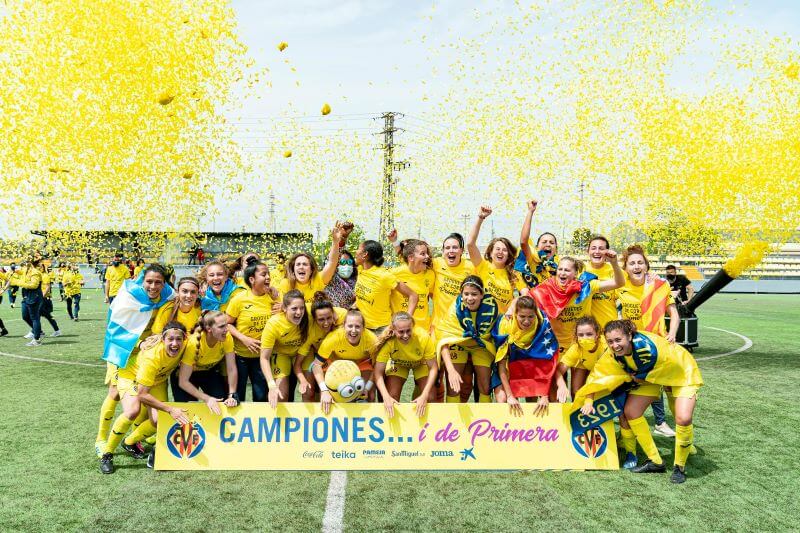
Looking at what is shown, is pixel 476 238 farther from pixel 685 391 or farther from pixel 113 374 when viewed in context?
pixel 113 374

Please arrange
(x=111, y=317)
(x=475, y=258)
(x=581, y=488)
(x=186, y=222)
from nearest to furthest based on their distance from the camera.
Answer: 1. (x=581, y=488)
2. (x=111, y=317)
3. (x=475, y=258)
4. (x=186, y=222)

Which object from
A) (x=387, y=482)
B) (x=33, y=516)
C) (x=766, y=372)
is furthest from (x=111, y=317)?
(x=766, y=372)

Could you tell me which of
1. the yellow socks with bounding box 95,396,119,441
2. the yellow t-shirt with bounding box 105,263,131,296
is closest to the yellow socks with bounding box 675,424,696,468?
the yellow socks with bounding box 95,396,119,441

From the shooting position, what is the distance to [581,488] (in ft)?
14.3

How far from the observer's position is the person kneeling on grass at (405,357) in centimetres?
490

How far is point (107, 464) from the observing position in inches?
185

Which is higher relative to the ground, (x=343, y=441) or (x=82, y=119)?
(x=82, y=119)

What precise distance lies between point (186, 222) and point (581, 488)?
22.8ft

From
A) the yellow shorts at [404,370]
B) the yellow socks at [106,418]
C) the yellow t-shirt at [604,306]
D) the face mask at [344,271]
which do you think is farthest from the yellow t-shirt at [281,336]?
the yellow t-shirt at [604,306]

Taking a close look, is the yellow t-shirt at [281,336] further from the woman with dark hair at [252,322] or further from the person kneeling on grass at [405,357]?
the person kneeling on grass at [405,357]

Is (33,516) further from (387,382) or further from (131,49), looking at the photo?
(131,49)

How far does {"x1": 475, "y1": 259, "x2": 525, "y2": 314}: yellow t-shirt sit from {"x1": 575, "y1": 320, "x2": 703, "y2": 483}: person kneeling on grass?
1.31 m

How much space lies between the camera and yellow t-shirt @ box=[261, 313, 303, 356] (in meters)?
5.09

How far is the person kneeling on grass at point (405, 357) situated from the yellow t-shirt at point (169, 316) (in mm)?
1723
